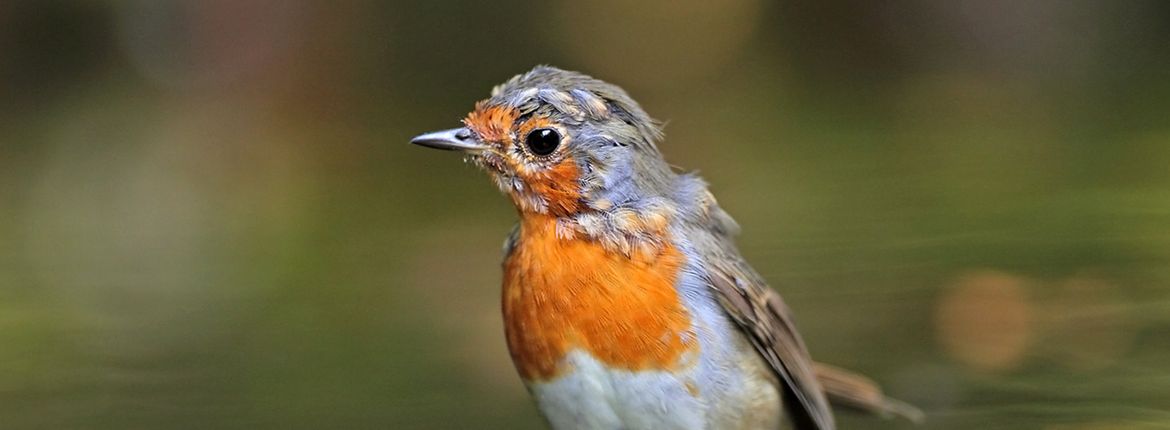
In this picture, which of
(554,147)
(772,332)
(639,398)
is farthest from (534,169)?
(772,332)

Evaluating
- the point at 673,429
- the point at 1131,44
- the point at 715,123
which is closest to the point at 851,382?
the point at 673,429

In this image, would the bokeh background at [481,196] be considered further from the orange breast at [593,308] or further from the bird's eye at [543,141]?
the bird's eye at [543,141]

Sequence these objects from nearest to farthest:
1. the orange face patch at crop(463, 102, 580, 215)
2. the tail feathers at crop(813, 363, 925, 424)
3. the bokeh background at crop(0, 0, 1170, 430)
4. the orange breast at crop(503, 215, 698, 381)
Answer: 1. the orange breast at crop(503, 215, 698, 381)
2. the orange face patch at crop(463, 102, 580, 215)
3. the tail feathers at crop(813, 363, 925, 424)
4. the bokeh background at crop(0, 0, 1170, 430)

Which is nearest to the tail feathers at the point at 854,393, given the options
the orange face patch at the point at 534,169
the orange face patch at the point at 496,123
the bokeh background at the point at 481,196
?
the bokeh background at the point at 481,196

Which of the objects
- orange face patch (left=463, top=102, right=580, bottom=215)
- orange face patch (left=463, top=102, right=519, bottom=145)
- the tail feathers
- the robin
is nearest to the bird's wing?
the robin

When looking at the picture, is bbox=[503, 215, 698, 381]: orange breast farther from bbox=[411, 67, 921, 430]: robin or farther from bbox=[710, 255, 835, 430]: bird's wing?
bbox=[710, 255, 835, 430]: bird's wing

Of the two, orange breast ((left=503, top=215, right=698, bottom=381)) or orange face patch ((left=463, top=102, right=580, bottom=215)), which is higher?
orange face patch ((left=463, top=102, right=580, bottom=215))

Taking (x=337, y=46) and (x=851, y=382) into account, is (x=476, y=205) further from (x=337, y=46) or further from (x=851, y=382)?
(x=851, y=382)
